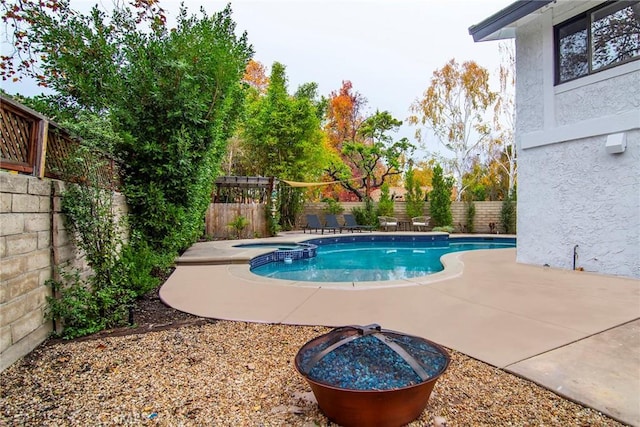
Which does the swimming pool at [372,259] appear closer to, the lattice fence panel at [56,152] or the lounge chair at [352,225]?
the lounge chair at [352,225]

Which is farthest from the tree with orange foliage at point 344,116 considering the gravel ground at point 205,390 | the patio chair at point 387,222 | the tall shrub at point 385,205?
the gravel ground at point 205,390

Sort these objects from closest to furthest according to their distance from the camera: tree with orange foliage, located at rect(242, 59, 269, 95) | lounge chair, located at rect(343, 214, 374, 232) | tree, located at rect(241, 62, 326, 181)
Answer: lounge chair, located at rect(343, 214, 374, 232) → tree, located at rect(241, 62, 326, 181) → tree with orange foliage, located at rect(242, 59, 269, 95)

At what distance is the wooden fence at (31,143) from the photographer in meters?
2.52

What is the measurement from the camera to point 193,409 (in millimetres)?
1881

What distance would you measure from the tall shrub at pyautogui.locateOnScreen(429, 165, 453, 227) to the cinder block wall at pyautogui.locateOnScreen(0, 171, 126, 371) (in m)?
13.3

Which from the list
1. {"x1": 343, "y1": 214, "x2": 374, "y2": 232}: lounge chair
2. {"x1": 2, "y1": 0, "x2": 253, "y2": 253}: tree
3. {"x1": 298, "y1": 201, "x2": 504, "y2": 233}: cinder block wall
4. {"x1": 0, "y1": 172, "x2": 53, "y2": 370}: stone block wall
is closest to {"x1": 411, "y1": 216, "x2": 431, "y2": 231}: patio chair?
{"x1": 298, "y1": 201, "x2": 504, "y2": 233}: cinder block wall

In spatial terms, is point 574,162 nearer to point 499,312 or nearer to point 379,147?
point 499,312

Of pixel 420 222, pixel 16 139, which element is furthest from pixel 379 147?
pixel 16 139

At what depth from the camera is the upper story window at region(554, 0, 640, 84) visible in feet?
16.2

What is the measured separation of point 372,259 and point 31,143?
7.52 meters

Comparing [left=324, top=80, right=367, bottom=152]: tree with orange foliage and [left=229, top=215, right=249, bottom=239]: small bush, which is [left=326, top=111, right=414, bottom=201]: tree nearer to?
[left=324, top=80, right=367, bottom=152]: tree with orange foliage

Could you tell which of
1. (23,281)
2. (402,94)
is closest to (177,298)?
(23,281)

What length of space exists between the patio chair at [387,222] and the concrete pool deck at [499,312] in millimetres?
8067

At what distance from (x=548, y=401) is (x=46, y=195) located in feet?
13.1
